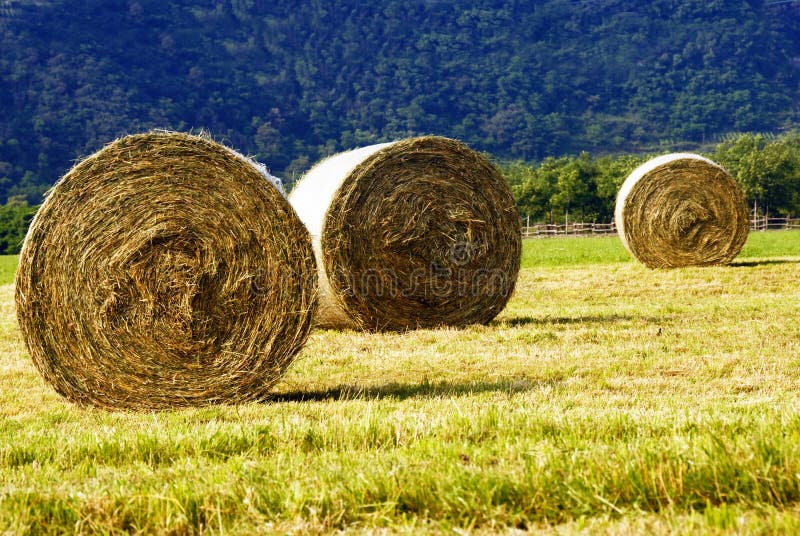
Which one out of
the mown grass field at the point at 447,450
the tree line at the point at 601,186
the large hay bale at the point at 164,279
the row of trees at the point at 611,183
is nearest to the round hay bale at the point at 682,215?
the mown grass field at the point at 447,450

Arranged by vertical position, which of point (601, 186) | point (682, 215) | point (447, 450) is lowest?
point (447, 450)

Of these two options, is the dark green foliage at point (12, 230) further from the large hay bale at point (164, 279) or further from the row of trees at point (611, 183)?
the large hay bale at point (164, 279)

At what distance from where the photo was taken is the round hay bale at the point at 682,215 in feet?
70.1

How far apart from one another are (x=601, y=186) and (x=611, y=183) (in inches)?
32.8

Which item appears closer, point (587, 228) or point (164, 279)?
point (164, 279)

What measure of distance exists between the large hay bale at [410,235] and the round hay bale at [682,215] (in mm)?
9568

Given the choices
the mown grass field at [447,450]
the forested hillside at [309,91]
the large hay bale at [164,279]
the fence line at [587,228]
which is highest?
A: the forested hillside at [309,91]

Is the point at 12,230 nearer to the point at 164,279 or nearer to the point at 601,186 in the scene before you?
the point at 601,186

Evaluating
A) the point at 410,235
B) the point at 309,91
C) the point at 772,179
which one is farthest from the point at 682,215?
the point at 309,91

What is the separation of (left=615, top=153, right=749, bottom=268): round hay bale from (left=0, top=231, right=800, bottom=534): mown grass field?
39.5ft

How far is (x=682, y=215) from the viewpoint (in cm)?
2139

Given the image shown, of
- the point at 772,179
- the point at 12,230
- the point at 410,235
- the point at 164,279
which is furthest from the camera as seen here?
the point at 772,179

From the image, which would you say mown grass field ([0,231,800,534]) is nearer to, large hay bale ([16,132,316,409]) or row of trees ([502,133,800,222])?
large hay bale ([16,132,316,409])

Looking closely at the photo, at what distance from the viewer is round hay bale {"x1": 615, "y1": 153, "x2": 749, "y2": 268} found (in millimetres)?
21359
